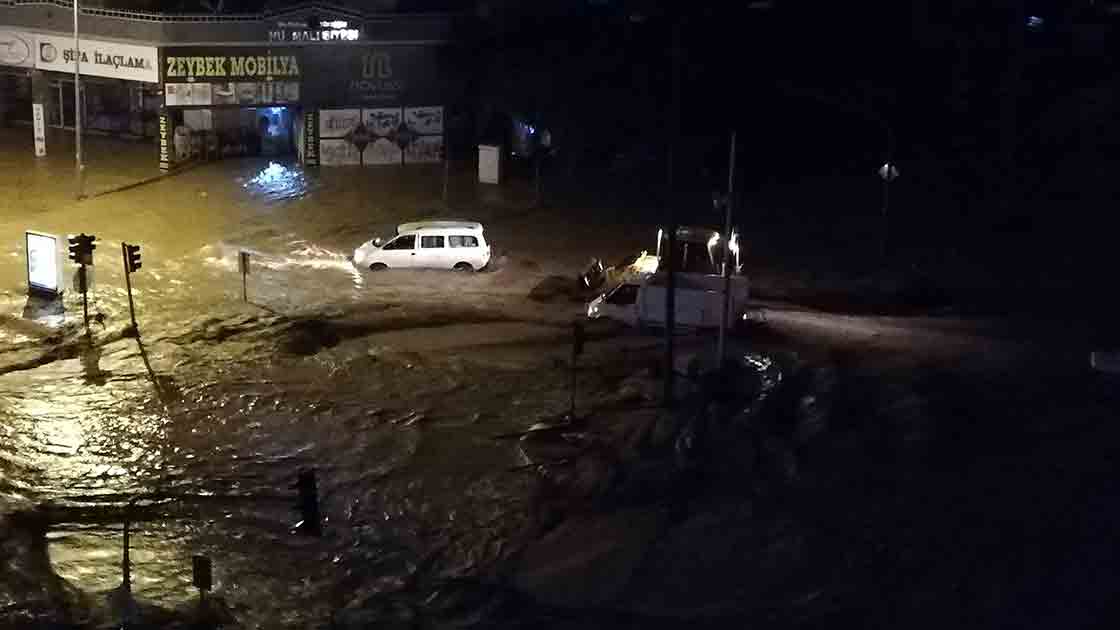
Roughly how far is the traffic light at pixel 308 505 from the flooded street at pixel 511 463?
216 millimetres

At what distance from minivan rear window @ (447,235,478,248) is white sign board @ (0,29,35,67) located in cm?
2290

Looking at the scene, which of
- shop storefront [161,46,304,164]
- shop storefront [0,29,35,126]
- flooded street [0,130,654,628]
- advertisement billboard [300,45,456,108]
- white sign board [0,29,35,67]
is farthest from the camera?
shop storefront [0,29,35,126]

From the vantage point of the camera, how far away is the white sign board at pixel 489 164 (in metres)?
44.8

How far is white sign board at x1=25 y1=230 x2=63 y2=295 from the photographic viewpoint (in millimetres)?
29875

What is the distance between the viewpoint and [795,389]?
81.6 feet

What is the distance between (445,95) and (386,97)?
219 centimetres

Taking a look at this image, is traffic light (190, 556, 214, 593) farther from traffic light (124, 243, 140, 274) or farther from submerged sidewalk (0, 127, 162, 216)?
submerged sidewalk (0, 127, 162, 216)

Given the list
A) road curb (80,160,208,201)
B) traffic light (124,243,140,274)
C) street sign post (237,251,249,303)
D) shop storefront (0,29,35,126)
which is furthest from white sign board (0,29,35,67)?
traffic light (124,243,140,274)

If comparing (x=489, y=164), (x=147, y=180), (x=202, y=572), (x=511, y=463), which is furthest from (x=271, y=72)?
(x=202, y=572)

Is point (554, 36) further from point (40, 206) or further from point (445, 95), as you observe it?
point (40, 206)

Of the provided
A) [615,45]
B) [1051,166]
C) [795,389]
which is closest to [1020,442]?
[795,389]

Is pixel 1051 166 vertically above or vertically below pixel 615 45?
below

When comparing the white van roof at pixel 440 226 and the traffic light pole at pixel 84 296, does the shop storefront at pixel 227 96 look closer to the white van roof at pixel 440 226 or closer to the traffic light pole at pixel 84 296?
the white van roof at pixel 440 226

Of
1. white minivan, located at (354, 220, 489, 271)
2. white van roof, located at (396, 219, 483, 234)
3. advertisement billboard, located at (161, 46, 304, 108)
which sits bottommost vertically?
white minivan, located at (354, 220, 489, 271)
